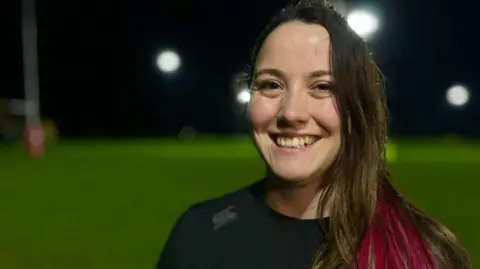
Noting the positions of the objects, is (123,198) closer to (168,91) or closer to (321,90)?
(321,90)

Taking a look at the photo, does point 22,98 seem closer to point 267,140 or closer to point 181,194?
point 181,194

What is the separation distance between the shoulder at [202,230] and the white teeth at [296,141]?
0.50 feet

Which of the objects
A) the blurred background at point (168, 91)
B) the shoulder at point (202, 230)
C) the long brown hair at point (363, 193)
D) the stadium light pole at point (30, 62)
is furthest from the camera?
the stadium light pole at point (30, 62)

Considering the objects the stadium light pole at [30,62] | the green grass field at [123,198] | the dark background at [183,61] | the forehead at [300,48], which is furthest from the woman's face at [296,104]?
the dark background at [183,61]

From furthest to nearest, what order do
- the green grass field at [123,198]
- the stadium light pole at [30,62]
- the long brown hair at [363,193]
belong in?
the stadium light pole at [30,62], the green grass field at [123,198], the long brown hair at [363,193]

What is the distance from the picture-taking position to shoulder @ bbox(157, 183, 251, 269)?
4.04 feet

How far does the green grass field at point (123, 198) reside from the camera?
13.4 feet

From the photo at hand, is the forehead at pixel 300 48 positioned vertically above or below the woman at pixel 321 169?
above

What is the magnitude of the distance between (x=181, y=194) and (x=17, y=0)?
39.2 feet

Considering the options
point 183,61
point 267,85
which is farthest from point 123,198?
point 183,61

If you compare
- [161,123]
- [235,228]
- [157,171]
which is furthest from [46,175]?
[161,123]

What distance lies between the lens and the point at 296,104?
1.14 metres

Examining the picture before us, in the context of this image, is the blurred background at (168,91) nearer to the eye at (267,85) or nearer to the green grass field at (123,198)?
the green grass field at (123,198)

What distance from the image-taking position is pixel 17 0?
16.9 meters
